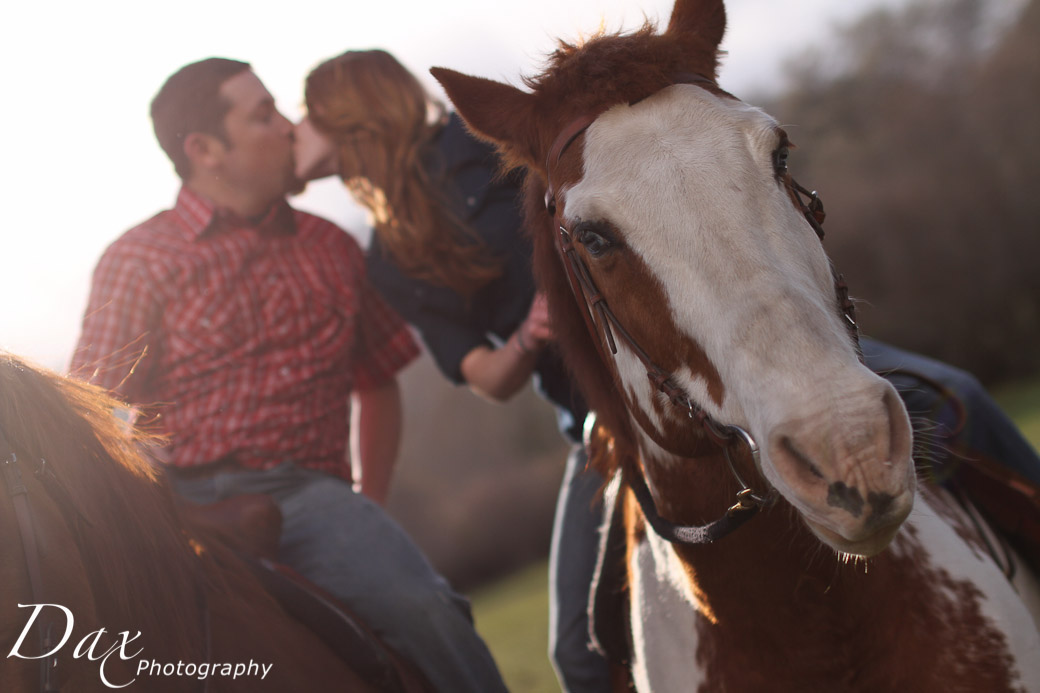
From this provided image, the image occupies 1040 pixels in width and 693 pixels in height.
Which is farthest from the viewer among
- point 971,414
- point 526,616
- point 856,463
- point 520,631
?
point 526,616

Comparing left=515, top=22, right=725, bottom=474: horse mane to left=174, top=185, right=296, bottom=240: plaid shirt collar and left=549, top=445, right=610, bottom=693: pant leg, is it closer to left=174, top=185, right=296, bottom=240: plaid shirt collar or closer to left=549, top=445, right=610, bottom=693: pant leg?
left=549, top=445, right=610, bottom=693: pant leg

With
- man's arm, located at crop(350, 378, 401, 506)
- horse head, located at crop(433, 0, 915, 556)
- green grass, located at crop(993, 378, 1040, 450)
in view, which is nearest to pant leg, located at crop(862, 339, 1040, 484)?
horse head, located at crop(433, 0, 915, 556)

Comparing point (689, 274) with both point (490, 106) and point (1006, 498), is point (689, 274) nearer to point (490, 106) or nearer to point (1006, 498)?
point (490, 106)

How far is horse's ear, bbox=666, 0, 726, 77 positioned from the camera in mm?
1992

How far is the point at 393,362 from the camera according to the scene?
3.77m

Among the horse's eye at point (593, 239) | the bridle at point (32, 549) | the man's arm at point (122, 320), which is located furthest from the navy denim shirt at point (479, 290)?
the bridle at point (32, 549)

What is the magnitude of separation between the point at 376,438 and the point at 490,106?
7.13ft

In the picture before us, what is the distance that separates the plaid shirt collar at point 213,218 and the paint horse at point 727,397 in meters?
1.50

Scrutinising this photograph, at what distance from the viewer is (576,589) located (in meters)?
2.73

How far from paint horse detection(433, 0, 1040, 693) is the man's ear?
58.4 inches

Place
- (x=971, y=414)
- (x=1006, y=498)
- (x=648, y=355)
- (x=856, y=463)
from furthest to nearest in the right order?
(x=971, y=414) < (x=1006, y=498) < (x=648, y=355) < (x=856, y=463)

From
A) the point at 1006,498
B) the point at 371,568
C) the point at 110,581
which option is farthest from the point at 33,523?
the point at 1006,498

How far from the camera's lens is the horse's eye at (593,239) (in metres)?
→ 1.73

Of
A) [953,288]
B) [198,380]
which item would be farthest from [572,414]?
[953,288]
